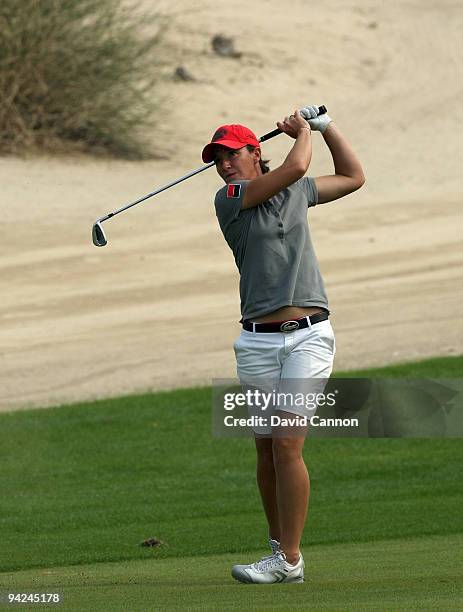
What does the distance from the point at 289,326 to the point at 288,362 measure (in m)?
0.15

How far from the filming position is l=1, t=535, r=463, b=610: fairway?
18.5 ft

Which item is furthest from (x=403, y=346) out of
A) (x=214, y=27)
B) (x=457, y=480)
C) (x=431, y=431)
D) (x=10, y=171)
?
(x=214, y=27)

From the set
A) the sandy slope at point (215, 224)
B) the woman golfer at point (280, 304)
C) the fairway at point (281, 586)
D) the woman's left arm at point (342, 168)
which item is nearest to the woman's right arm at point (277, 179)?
the woman golfer at point (280, 304)

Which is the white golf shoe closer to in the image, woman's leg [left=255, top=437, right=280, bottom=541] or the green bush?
woman's leg [left=255, top=437, right=280, bottom=541]

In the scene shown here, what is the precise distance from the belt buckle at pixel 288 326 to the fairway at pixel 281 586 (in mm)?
1000

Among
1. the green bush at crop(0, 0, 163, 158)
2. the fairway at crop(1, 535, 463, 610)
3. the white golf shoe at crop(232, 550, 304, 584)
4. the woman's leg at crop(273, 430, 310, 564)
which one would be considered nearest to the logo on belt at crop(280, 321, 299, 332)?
the woman's leg at crop(273, 430, 310, 564)

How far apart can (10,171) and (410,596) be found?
18.5 metres

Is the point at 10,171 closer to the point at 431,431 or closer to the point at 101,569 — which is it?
the point at 431,431

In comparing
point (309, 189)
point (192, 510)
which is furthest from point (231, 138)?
point (192, 510)

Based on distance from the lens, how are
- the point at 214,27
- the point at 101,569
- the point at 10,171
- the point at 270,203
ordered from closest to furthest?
the point at 270,203 → the point at 101,569 → the point at 10,171 → the point at 214,27

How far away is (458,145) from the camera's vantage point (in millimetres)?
26453

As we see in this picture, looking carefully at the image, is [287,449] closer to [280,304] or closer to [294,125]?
[280,304]

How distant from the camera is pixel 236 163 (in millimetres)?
6457

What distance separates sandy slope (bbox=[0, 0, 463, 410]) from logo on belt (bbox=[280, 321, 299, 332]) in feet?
29.0
